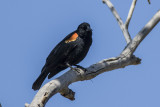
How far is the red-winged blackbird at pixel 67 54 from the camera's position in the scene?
5.20m

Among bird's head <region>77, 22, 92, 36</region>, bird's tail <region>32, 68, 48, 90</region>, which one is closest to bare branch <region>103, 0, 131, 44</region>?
bird's head <region>77, 22, 92, 36</region>

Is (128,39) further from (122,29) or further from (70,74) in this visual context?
(70,74)

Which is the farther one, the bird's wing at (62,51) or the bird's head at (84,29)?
the bird's head at (84,29)

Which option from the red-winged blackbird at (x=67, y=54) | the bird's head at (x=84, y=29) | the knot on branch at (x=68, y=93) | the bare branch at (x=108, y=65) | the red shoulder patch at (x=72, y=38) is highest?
the bird's head at (x=84, y=29)

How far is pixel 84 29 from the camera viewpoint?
583cm

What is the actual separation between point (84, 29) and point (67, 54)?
2.13 feet

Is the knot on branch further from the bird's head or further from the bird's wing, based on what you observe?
the bird's head

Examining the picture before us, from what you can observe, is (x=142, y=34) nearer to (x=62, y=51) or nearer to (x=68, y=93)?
(x=68, y=93)

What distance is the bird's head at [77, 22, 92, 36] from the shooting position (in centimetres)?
572

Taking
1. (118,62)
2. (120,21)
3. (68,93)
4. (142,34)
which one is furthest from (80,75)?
(120,21)

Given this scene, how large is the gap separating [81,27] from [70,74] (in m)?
1.94

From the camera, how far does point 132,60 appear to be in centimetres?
470

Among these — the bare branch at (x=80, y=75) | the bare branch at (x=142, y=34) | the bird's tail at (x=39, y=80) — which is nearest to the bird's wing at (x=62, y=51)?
the bird's tail at (x=39, y=80)

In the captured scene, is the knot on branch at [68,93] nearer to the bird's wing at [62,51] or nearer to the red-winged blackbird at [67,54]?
the red-winged blackbird at [67,54]
